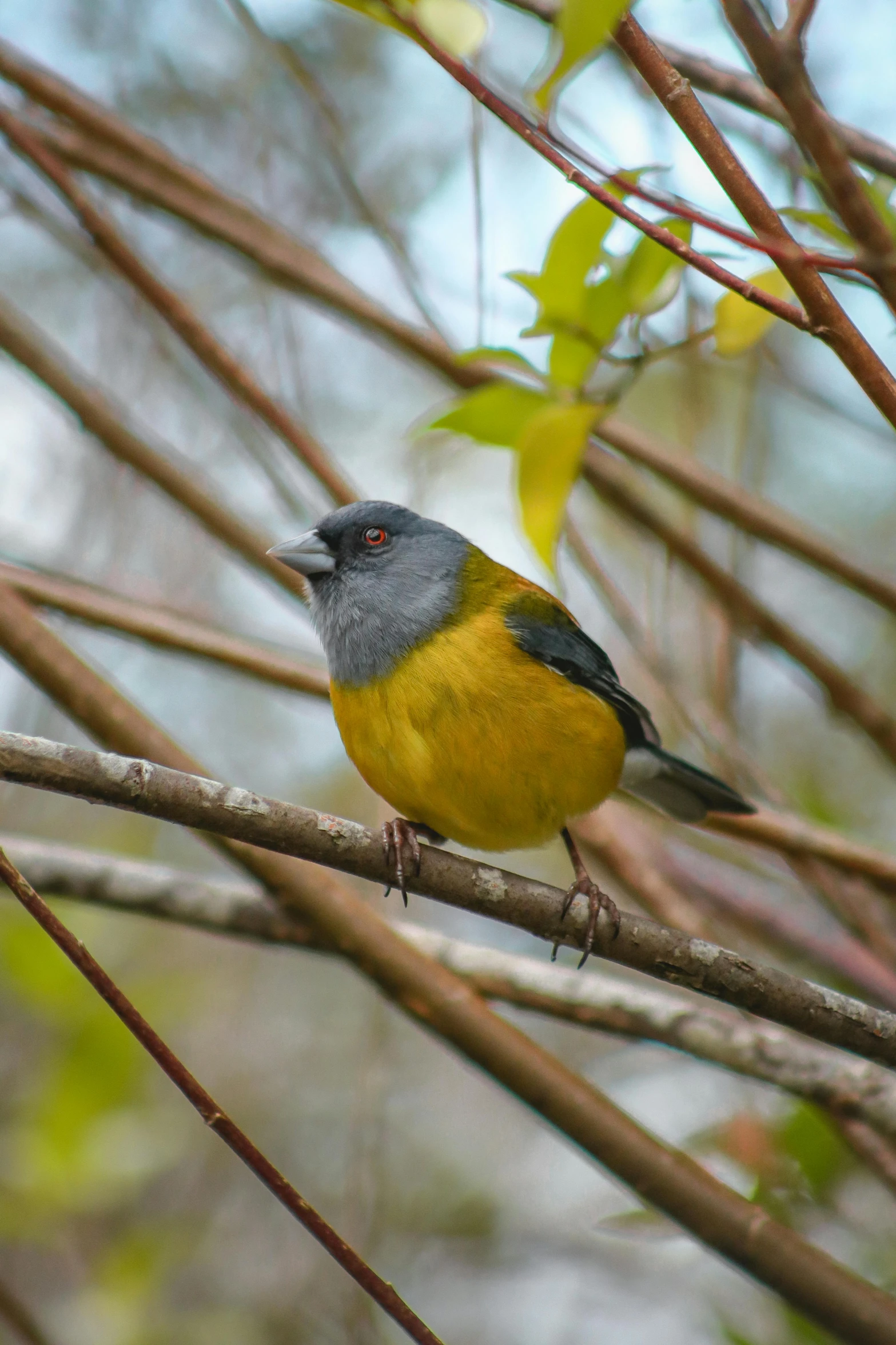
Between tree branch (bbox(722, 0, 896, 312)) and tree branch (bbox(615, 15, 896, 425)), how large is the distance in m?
0.08

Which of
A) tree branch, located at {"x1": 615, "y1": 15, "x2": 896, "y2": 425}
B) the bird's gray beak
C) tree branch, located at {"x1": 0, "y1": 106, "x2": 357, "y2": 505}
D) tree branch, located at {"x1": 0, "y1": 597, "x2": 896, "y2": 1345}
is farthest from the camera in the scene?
the bird's gray beak

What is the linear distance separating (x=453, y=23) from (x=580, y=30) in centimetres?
39

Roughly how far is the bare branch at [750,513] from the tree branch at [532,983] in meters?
1.28

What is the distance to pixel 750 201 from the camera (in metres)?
1.69

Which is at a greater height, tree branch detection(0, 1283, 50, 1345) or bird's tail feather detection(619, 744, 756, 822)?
bird's tail feather detection(619, 744, 756, 822)

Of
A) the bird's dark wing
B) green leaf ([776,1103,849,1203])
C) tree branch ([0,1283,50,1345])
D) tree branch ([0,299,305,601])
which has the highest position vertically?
tree branch ([0,299,305,601])

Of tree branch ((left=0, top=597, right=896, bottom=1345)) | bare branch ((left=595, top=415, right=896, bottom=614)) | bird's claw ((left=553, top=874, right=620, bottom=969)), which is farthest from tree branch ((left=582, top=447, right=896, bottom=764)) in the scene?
tree branch ((left=0, top=597, right=896, bottom=1345))

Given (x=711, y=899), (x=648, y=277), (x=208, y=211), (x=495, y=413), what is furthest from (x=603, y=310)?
(x=711, y=899)

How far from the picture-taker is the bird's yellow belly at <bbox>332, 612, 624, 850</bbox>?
300cm

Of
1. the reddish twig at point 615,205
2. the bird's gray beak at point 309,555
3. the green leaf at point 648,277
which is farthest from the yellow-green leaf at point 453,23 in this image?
the bird's gray beak at point 309,555

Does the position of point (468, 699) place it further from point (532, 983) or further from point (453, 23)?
point (453, 23)

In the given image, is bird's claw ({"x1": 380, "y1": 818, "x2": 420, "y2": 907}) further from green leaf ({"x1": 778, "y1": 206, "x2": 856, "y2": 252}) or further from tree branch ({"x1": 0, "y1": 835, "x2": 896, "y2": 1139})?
green leaf ({"x1": 778, "y1": 206, "x2": 856, "y2": 252})

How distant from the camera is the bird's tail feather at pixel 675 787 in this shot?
343 cm

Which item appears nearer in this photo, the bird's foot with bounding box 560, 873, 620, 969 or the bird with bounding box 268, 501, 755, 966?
the bird's foot with bounding box 560, 873, 620, 969
